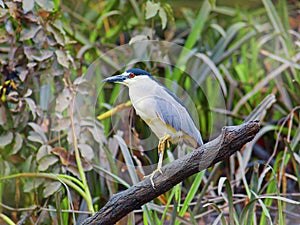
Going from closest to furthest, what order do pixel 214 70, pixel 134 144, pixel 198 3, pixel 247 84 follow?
pixel 134 144 < pixel 214 70 < pixel 247 84 < pixel 198 3

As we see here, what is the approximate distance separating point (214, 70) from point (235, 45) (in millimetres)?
283

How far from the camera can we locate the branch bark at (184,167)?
88 cm

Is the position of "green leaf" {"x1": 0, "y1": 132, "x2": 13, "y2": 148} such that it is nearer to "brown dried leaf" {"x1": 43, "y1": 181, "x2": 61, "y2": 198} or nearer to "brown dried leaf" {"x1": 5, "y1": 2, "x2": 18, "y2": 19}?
"brown dried leaf" {"x1": 43, "y1": 181, "x2": 61, "y2": 198}

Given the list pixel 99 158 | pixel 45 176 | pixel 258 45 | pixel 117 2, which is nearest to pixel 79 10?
pixel 117 2

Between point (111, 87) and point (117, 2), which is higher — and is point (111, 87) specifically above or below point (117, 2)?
below

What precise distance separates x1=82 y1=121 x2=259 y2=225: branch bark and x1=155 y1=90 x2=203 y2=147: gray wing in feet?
0.13

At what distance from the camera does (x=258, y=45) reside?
220 centimetres

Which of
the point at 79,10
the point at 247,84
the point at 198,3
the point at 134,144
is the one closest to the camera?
the point at 134,144

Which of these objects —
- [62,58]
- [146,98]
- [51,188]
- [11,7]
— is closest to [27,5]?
[11,7]

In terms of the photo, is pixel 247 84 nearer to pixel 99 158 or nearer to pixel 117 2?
pixel 117 2

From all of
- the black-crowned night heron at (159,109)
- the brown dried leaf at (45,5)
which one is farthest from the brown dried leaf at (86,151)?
the black-crowned night heron at (159,109)

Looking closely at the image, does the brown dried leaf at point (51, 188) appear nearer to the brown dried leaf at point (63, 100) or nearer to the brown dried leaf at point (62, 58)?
the brown dried leaf at point (63, 100)

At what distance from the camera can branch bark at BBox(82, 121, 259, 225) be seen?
0.88m

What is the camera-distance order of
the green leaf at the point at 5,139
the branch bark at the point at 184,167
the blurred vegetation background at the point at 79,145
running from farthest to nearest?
the green leaf at the point at 5,139, the blurred vegetation background at the point at 79,145, the branch bark at the point at 184,167
